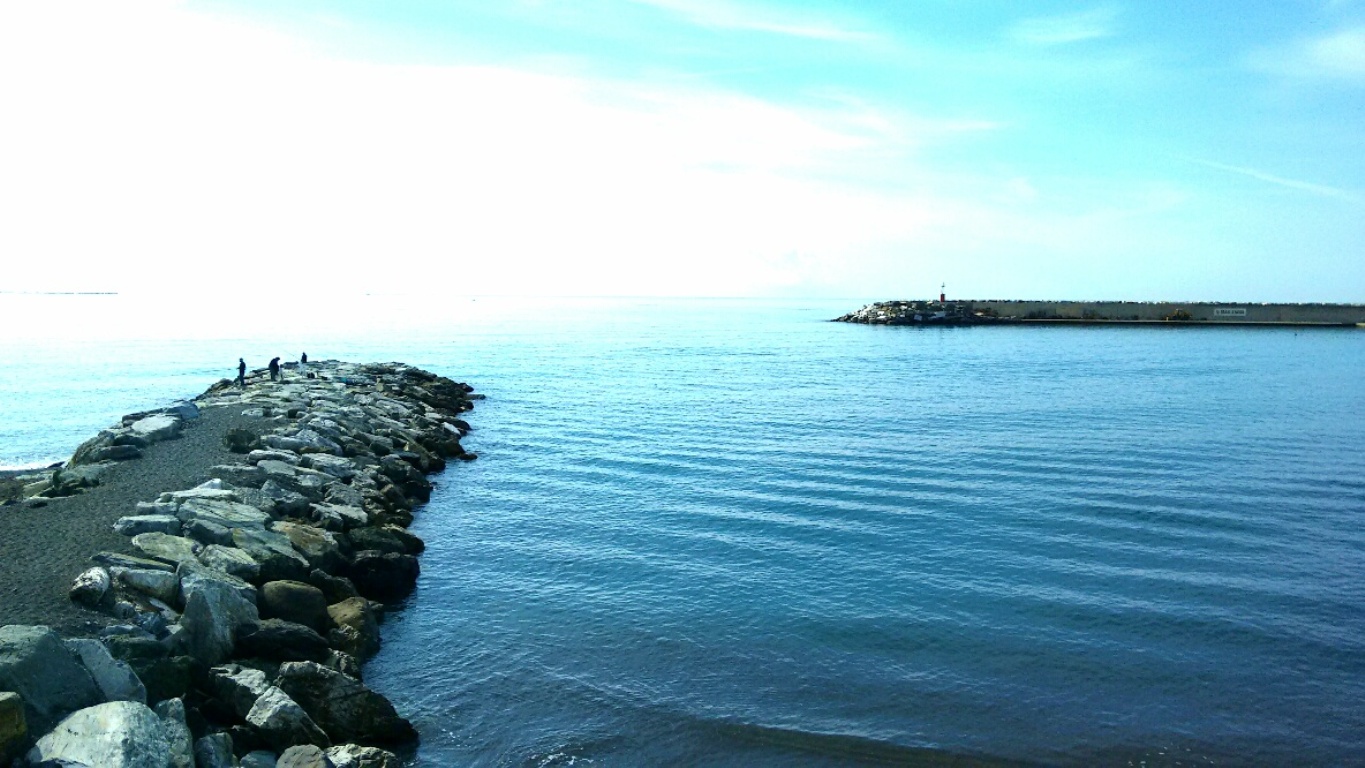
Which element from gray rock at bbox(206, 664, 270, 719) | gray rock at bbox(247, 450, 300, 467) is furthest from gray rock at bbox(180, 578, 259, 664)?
gray rock at bbox(247, 450, 300, 467)

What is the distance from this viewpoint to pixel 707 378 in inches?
1989

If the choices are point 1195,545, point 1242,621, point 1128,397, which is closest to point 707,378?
point 1128,397

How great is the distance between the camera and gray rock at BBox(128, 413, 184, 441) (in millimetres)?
20797

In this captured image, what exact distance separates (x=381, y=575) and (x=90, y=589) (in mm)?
4969

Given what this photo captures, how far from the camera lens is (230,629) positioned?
33.5 feet

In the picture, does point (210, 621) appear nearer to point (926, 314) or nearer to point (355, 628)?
point (355, 628)

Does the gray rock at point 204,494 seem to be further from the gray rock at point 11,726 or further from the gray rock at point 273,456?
the gray rock at point 11,726

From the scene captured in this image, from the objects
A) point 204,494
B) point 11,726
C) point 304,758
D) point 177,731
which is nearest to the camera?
point 11,726

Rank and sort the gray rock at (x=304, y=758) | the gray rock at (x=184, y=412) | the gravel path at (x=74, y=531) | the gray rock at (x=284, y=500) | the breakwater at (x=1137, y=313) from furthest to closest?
the breakwater at (x=1137, y=313), the gray rock at (x=184, y=412), the gray rock at (x=284, y=500), the gravel path at (x=74, y=531), the gray rock at (x=304, y=758)

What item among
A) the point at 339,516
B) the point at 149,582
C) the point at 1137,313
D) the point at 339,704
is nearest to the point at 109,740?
the point at 339,704

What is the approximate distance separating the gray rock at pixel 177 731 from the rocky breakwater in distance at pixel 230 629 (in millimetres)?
16

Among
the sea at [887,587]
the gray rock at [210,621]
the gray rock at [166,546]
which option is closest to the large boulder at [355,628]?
the sea at [887,587]

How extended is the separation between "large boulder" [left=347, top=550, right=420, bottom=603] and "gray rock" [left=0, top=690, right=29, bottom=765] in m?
7.34

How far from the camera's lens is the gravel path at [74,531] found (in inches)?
377
